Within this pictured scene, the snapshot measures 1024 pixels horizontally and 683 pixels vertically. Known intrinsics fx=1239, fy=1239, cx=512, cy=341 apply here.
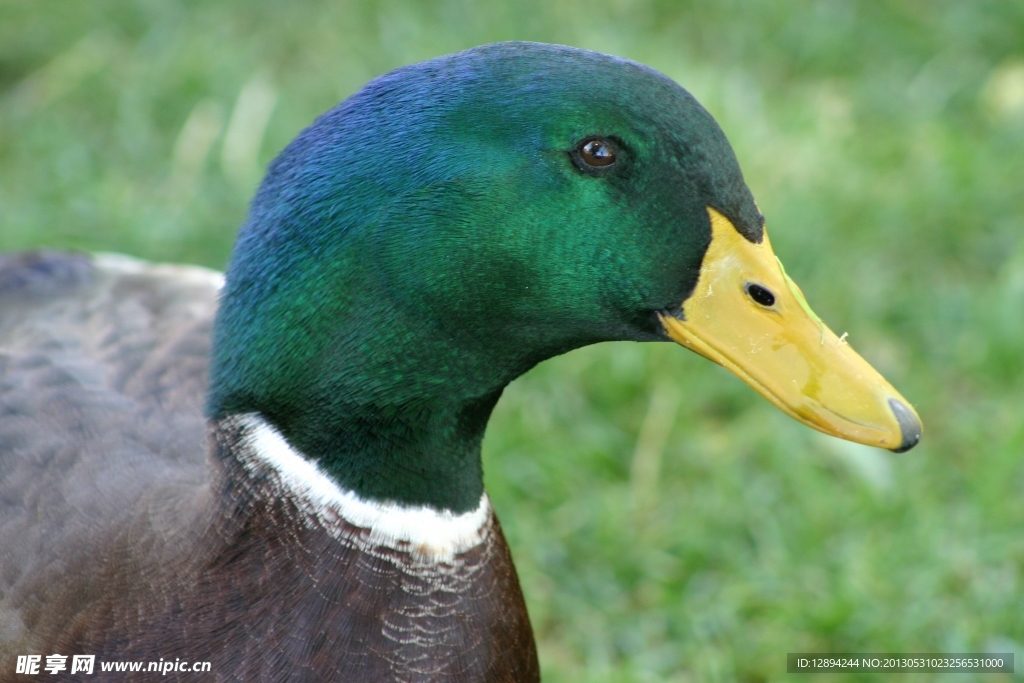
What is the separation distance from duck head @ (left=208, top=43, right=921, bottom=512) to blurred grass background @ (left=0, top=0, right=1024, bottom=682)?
1.17m

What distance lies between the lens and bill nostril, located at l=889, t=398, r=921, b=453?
1598 millimetres

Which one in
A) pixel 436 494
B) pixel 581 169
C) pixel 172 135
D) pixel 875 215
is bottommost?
pixel 172 135

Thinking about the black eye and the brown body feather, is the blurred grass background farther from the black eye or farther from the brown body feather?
the black eye

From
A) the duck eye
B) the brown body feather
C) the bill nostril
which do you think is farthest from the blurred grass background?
the duck eye

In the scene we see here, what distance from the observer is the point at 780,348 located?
1.61 meters

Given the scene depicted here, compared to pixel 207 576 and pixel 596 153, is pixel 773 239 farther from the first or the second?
pixel 207 576

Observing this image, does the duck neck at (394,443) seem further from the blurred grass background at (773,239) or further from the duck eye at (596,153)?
the blurred grass background at (773,239)

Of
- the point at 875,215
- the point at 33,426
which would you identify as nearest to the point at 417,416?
the point at 33,426

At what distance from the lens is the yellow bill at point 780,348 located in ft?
5.22

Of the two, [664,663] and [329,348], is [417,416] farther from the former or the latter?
[664,663]

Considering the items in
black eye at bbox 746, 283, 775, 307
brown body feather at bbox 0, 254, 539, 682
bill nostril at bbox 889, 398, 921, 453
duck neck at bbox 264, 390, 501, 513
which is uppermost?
black eye at bbox 746, 283, 775, 307

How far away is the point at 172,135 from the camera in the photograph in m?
4.07

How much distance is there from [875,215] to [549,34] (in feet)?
4.25

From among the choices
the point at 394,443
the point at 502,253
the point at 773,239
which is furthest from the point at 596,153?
the point at 773,239
